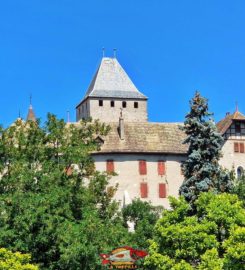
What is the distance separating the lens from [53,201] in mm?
32750

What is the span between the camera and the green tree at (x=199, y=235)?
26.7 meters

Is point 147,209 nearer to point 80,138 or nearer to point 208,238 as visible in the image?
point 80,138

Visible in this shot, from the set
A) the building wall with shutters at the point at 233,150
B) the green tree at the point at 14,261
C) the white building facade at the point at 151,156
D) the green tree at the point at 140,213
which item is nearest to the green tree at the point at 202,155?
the green tree at the point at 14,261

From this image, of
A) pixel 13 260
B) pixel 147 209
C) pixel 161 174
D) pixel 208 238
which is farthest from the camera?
pixel 161 174

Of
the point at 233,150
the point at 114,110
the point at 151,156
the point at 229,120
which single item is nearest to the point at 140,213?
the point at 151,156

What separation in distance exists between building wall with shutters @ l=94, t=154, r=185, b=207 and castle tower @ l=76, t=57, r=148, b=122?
17.5m

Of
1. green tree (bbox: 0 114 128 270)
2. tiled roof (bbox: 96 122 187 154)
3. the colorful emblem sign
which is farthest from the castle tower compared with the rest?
the colorful emblem sign

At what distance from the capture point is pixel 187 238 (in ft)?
89.1

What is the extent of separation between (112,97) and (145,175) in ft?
68.0

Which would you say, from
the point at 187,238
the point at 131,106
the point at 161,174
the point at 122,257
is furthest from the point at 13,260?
the point at 131,106

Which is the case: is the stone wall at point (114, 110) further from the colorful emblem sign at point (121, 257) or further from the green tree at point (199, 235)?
the green tree at point (199, 235)

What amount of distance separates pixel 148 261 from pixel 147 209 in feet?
74.6

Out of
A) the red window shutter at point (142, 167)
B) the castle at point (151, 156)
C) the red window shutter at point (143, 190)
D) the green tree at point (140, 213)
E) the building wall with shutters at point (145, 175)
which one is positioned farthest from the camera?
the red window shutter at point (142, 167)

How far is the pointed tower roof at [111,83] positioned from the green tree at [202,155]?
137 ft
